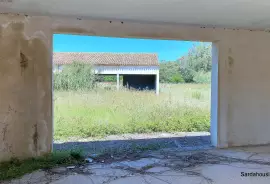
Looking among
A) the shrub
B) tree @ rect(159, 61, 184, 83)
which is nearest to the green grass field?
the shrub

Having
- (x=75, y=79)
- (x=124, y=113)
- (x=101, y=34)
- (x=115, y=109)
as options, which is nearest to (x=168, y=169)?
(x=101, y=34)

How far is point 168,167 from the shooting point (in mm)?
4027

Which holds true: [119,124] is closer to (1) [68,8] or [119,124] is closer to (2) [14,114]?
(2) [14,114]

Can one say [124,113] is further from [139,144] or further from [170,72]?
[170,72]

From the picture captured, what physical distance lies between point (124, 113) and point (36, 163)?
4072 millimetres

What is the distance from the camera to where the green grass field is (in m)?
6.66

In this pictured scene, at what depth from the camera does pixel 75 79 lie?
10570mm

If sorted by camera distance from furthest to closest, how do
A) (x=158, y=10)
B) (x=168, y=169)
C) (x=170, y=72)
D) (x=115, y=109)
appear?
1. (x=170, y=72)
2. (x=115, y=109)
3. (x=168, y=169)
4. (x=158, y=10)

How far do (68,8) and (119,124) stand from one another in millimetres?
3985

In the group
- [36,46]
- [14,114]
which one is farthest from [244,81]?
[14,114]

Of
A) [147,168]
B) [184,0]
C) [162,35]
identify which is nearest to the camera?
[184,0]

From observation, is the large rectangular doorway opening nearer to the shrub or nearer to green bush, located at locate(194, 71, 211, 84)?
the shrub

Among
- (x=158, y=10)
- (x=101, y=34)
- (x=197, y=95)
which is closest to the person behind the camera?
(x=158, y=10)

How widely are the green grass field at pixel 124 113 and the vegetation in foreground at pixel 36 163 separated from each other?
6.24ft
